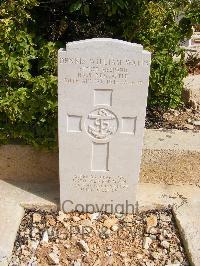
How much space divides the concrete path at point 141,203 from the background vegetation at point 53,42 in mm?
399

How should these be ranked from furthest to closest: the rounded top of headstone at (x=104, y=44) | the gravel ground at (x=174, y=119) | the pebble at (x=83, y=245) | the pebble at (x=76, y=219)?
the gravel ground at (x=174, y=119) < the pebble at (x=76, y=219) < the pebble at (x=83, y=245) < the rounded top of headstone at (x=104, y=44)

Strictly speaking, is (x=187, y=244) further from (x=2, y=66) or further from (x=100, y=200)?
(x=2, y=66)

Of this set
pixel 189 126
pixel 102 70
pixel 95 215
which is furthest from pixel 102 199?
pixel 189 126

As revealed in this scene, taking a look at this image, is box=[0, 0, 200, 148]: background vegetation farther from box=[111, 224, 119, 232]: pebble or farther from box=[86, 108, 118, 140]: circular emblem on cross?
box=[111, 224, 119, 232]: pebble

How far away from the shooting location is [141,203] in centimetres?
334

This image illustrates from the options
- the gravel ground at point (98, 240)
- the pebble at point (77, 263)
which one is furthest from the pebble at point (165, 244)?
the pebble at point (77, 263)

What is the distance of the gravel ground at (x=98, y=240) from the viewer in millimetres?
2900

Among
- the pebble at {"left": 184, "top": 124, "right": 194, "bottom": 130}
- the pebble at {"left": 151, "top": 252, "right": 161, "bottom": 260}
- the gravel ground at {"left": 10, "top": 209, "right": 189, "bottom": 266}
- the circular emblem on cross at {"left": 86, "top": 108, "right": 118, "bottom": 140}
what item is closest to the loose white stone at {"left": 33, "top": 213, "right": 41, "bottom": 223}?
the gravel ground at {"left": 10, "top": 209, "right": 189, "bottom": 266}

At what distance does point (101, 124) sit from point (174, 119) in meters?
1.35

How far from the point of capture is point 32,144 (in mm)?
3416

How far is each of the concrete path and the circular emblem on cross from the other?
694 millimetres

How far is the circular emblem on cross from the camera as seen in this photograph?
2.92m

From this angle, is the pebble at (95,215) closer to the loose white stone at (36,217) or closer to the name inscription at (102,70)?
the loose white stone at (36,217)

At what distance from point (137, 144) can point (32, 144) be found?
90 cm
